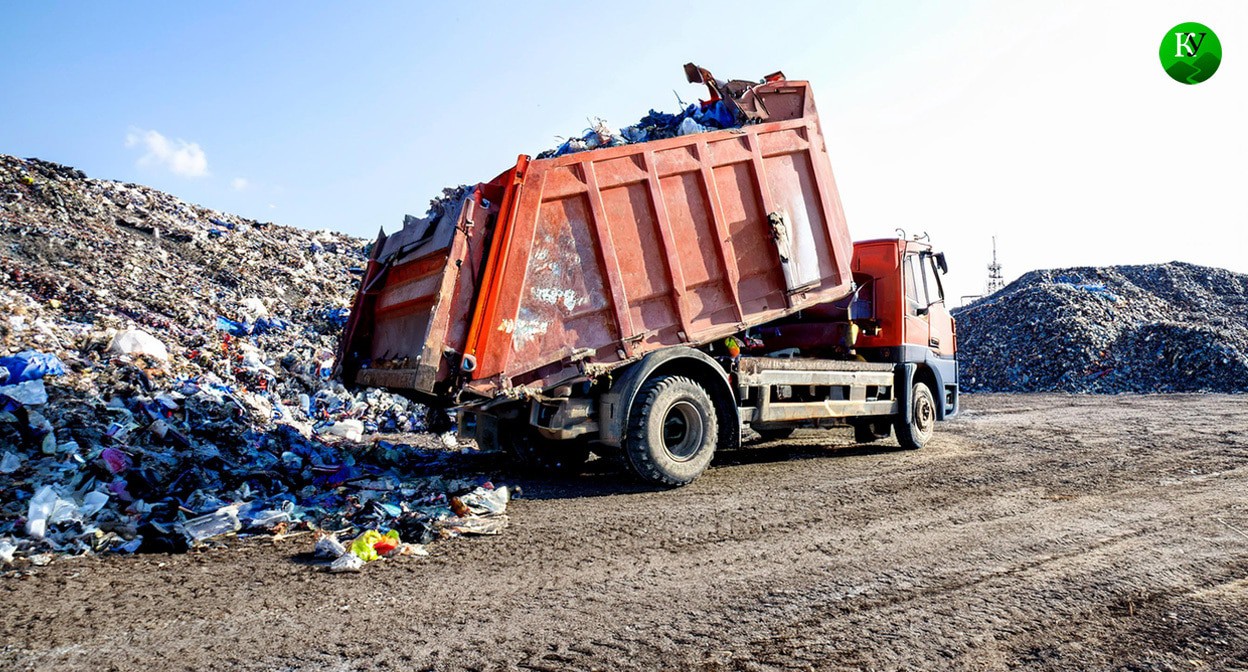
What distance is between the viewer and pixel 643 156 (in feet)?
18.3

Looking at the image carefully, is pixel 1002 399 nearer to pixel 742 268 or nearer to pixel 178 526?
pixel 742 268

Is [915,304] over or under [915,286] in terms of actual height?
under

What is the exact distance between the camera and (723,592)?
3.22 m

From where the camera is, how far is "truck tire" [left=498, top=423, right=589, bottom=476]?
20.6 feet

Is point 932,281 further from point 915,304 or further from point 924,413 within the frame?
point 924,413

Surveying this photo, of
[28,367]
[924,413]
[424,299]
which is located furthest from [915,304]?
[28,367]

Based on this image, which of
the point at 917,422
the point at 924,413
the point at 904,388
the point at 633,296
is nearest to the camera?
the point at 633,296

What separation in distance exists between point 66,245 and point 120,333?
13.1 feet

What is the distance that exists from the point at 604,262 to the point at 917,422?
4.36m

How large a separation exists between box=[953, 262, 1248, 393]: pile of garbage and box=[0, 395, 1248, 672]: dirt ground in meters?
13.3

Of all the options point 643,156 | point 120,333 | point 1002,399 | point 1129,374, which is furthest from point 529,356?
point 1129,374

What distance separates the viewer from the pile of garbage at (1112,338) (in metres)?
16.7

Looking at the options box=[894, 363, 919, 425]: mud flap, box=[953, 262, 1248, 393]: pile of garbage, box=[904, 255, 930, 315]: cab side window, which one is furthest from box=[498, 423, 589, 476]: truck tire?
box=[953, 262, 1248, 393]: pile of garbage

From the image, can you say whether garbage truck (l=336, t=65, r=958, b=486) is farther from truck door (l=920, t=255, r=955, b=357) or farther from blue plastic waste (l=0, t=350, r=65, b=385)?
blue plastic waste (l=0, t=350, r=65, b=385)
